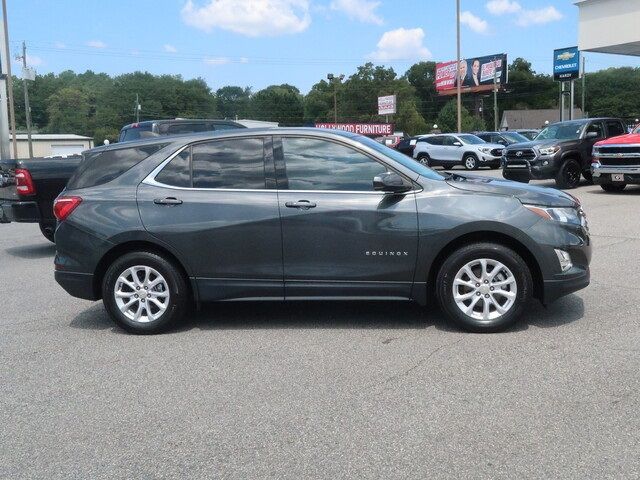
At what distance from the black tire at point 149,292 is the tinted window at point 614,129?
53.3ft

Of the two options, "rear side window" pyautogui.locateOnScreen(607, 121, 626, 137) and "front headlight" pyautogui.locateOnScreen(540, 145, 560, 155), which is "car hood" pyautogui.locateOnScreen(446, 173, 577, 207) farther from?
"rear side window" pyautogui.locateOnScreen(607, 121, 626, 137)

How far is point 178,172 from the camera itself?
6020 millimetres

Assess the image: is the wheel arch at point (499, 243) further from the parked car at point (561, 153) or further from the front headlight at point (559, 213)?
the parked car at point (561, 153)

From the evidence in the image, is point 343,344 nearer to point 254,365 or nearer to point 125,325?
point 254,365

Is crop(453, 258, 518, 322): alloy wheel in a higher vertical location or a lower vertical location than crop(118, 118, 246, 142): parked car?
lower

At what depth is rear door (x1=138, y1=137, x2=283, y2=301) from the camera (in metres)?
5.80

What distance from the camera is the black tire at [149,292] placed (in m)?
5.92

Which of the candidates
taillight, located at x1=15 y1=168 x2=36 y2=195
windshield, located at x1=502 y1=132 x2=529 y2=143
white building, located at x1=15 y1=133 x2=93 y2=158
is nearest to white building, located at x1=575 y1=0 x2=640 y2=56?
windshield, located at x1=502 y1=132 x2=529 y2=143

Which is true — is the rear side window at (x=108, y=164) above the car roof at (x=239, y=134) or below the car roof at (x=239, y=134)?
below

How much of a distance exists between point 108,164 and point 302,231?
6.30 feet

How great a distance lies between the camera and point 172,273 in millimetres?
5910

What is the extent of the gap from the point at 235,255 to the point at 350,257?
0.98m

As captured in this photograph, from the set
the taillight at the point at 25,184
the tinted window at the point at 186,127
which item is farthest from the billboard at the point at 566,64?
the taillight at the point at 25,184

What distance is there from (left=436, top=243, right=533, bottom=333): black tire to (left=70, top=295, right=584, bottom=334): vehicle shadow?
0.19 metres
